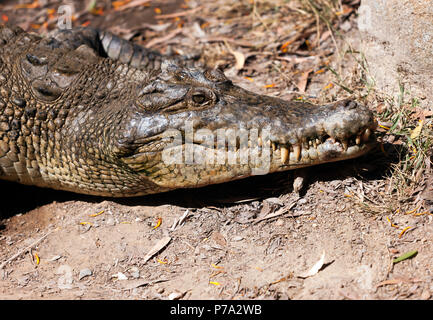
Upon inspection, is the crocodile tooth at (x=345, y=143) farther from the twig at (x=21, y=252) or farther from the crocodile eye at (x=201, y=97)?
the twig at (x=21, y=252)

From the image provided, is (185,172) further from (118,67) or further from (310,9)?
(310,9)

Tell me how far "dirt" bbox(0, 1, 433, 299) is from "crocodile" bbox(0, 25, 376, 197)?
0.23 metres

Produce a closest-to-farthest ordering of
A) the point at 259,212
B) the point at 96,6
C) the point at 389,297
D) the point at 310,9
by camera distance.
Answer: the point at 389,297 < the point at 259,212 < the point at 310,9 < the point at 96,6

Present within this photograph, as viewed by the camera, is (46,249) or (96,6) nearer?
(46,249)

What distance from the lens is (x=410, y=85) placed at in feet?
12.3

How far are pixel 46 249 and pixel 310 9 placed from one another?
11.1 ft

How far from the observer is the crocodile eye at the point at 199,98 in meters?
3.40

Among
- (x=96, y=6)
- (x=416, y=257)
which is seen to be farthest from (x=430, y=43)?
(x=96, y=6)

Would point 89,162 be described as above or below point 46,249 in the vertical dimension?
above

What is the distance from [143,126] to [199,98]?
0.42m

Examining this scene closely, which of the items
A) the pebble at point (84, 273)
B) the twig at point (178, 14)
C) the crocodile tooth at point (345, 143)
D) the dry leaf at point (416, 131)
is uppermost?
the crocodile tooth at point (345, 143)

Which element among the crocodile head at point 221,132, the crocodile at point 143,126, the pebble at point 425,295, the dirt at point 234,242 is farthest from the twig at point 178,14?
the pebble at point 425,295

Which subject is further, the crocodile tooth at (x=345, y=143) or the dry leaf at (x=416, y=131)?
the dry leaf at (x=416, y=131)

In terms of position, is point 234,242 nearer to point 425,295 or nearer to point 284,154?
point 284,154
